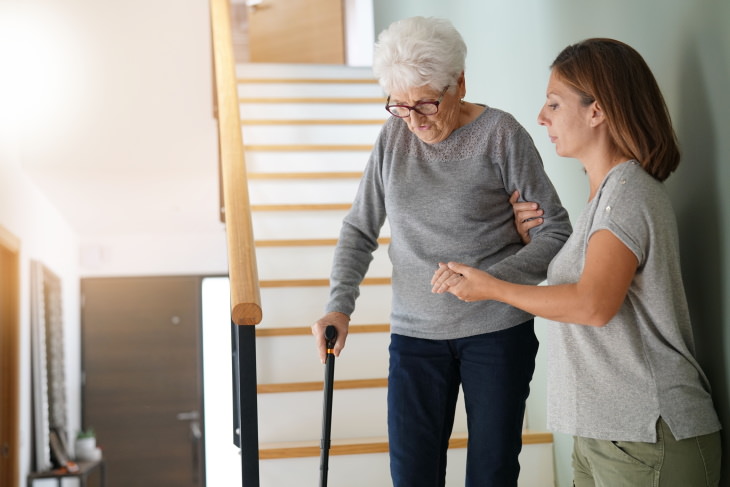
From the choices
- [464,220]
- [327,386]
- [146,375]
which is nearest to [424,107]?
[464,220]

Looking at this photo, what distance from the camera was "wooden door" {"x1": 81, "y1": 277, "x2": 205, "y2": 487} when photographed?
8.11m

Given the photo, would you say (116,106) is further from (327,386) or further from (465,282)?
(465,282)

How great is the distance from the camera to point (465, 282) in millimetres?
1488

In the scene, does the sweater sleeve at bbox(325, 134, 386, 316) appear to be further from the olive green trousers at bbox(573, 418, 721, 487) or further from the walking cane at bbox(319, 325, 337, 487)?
the olive green trousers at bbox(573, 418, 721, 487)

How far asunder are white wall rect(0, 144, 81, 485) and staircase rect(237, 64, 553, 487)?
177 centimetres

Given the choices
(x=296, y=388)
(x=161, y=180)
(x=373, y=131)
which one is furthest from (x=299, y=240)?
(x=161, y=180)

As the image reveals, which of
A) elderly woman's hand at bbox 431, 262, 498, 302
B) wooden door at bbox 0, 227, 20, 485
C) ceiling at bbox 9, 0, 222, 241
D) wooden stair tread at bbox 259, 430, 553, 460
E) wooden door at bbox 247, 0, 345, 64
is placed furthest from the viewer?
wooden door at bbox 247, 0, 345, 64

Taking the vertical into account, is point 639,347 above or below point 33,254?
below

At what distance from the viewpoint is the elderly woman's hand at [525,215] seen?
1.67m

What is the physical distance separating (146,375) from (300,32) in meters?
3.60

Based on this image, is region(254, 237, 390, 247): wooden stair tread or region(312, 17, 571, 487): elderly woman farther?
region(254, 237, 390, 247): wooden stair tread

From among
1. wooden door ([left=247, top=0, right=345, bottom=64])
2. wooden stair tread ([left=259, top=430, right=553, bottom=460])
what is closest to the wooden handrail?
wooden stair tread ([left=259, top=430, right=553, bottom=460])

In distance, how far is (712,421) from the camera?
57.7 inches

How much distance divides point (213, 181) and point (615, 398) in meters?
5.92
